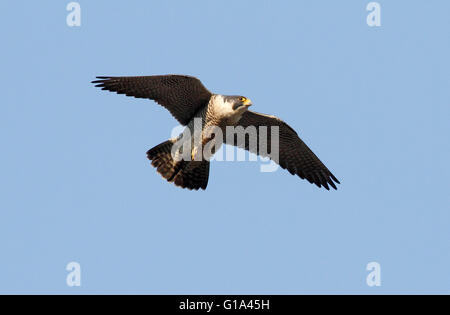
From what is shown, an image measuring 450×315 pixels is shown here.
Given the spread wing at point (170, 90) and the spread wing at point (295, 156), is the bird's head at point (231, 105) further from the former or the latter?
the spread wing at point (295, 156)

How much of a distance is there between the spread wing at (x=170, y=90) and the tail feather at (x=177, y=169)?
29.5 inches

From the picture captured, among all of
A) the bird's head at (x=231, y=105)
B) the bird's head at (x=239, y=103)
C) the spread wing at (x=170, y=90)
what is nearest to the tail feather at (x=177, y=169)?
the spread wing at (x=170, y=90)

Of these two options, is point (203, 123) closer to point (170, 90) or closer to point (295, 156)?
point (170, 90)

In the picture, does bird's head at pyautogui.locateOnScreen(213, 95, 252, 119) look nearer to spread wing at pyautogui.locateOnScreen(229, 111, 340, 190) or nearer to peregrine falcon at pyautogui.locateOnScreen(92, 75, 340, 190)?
peregrine falcon at pyautogui.locateOnScreen(92, 75, 340, 190)

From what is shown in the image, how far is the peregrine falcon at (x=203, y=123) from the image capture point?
1241 centimetres

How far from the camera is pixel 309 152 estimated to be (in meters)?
13.9

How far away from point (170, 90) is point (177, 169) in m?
1.54

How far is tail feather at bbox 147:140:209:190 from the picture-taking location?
13.4 metres

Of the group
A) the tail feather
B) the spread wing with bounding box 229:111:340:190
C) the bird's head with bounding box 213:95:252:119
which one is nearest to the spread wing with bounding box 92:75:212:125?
the bird's head with bounding box 213:95:252:119

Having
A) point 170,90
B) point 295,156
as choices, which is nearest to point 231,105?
point 170,90

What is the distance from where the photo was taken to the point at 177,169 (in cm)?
1344

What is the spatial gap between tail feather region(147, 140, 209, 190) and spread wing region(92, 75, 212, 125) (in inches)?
29.5
